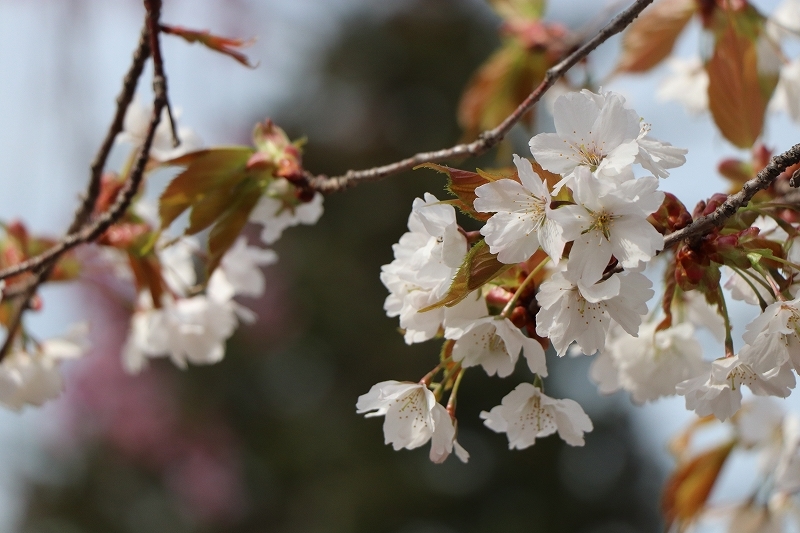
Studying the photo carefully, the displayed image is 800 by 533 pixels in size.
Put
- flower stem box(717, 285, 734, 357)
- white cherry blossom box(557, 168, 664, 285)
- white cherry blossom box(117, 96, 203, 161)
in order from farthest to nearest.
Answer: white cherry blossom box(117, 96, 203, 161) → flower stem box(717, 285, 734, 357) → white cherry blossom box(557, 168, 664, 285)

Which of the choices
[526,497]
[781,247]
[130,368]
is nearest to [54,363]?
[130,368]

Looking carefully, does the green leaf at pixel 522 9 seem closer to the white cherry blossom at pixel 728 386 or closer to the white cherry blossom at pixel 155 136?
the white cherry blossom at pixel 155 136

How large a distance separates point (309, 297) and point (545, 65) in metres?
5.92

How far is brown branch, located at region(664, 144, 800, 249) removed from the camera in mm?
523

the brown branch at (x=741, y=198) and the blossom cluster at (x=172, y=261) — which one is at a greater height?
the brown branch at (x=741, y=198)

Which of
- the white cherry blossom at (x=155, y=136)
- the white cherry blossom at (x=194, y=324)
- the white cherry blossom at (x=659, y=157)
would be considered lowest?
the white cherry blossom at (x=194, y=324)

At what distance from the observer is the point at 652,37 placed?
1174mm

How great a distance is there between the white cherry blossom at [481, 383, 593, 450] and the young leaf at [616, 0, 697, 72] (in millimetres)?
754

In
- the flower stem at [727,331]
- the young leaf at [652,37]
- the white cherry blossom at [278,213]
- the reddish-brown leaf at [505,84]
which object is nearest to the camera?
the flower stem at [727,331]

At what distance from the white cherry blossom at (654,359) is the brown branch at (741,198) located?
0.26 m

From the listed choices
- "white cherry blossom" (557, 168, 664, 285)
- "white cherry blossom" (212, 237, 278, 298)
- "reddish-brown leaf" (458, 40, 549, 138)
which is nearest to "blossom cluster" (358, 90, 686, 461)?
"white cherry blossom" (557, 168, 664, 285)

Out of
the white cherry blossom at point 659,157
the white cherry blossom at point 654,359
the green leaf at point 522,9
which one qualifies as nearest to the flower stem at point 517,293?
the white cherry blossom at point 659,157

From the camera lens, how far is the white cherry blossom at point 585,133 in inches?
21.1

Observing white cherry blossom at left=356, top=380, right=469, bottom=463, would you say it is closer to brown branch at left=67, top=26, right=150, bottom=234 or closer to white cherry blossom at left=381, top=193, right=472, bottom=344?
white cherry blossom at left=381, top=193, right=472, bottom=344
